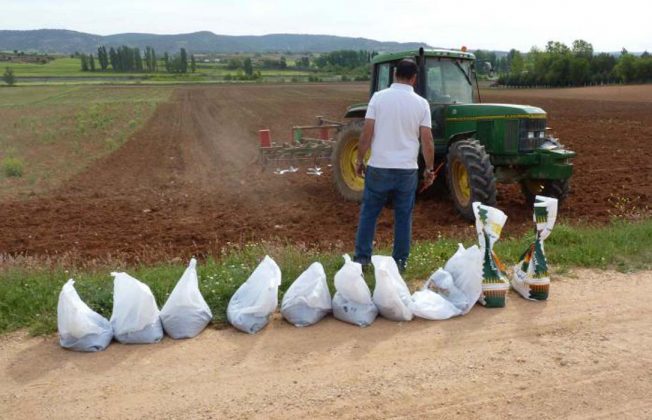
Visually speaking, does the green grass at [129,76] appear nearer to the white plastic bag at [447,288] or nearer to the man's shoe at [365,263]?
the man's shoe at [365,263]

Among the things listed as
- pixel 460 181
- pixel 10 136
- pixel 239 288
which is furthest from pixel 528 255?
pixel 10 136

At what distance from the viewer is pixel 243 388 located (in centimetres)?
361

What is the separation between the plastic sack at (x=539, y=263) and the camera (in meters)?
4.93

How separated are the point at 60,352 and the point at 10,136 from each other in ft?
69.6

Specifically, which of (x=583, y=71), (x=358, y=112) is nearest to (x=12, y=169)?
(x=358, y=112)

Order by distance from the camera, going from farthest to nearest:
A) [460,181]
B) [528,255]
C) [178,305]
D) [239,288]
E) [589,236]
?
[460,181] → [589,236] → [528,255] → [239,288] → [178,305]

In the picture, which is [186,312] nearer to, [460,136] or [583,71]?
[460,136]

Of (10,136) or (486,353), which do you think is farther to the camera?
(10,136)

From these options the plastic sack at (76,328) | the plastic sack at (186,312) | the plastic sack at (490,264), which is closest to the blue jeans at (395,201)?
the plastic sack at (490,264)

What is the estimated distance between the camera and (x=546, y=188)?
9.02m

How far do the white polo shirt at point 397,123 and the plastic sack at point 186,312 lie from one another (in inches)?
76.0

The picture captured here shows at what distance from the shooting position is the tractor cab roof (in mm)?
8680

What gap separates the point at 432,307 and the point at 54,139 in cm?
1985

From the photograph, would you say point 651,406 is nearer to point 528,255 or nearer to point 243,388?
point 528,255
